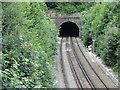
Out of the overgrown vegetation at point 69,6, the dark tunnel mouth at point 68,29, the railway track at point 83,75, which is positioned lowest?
the dark tunnel mouth at point 68,29

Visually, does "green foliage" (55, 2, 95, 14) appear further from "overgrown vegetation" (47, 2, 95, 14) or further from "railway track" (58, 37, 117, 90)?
"railway track" (58, 37, 117, 90)

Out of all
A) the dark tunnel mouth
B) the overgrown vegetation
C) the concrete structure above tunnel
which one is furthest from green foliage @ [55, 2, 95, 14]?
the dark tunnel mouth

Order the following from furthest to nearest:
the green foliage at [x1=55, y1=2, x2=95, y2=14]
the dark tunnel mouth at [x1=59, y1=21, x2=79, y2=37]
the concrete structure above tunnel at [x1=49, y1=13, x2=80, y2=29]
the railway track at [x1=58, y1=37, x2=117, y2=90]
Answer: the dark tunnel mouth at [x1=59, y1=21, x2=79, y2=37] → the green foliage at [x1=55, y1=2, x2=95, y2=14] → the concrete structure above tunnel at [x1=49, y1=13, x2=80, y2=29] → the railway track at [x1=58, y1=37, x2=117, y2=90]

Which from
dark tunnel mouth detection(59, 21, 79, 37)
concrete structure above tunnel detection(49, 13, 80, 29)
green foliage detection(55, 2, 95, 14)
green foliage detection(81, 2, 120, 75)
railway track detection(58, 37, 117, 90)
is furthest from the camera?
dark tunnel mouth detection(59, 21, 79, 37)

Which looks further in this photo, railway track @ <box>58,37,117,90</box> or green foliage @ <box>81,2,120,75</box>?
green foliage @ <box>81,2,120,75</box>

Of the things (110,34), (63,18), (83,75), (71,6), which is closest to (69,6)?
(71,6)

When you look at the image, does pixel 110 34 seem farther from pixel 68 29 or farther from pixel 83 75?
pixel 68 29

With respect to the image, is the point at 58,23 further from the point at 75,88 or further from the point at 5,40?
the point at 5,40

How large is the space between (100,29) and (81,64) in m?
3.89

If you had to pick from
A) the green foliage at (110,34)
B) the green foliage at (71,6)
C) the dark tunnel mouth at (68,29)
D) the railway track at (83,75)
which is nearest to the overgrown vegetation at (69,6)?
the green foliage at (71,6)

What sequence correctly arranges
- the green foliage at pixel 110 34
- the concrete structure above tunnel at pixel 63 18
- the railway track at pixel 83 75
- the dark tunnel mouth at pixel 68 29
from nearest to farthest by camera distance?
1. the railway track at pixel 83 75
2. the green foliage at pixel 110 34
3. the concrete structure above tunnel at pixel 63 18
4. the dark tunnel mouth at pixel 68 29

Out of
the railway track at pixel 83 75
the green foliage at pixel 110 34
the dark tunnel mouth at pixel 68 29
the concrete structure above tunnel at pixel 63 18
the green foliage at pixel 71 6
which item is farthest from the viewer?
the dark tunnel mouth at pixel 68 29

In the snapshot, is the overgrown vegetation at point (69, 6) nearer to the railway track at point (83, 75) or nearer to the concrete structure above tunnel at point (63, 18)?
the concrete structure above tunnel at point (63, 18)

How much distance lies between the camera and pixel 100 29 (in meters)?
15.8
